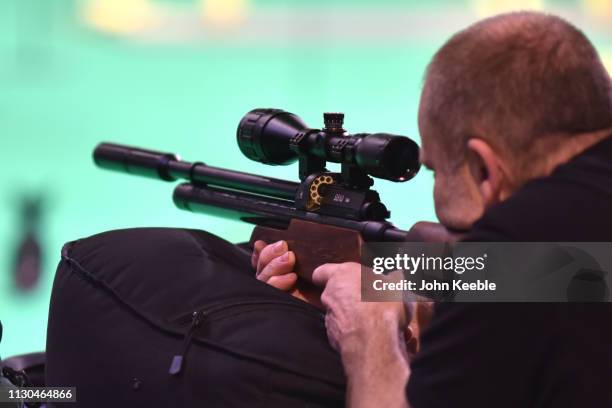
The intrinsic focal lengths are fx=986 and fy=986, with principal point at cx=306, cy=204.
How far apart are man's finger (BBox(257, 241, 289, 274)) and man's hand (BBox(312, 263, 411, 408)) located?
0.56ft

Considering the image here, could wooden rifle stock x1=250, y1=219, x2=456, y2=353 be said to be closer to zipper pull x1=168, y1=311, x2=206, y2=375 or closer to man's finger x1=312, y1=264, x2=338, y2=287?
man's finger x1=312, y1=264, x2=338, y2=287

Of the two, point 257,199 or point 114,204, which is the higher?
point 257,199

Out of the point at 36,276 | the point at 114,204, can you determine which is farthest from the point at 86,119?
the point at 36,276

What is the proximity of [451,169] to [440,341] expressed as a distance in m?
0.22

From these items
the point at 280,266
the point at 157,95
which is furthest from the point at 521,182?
the point at 157,95

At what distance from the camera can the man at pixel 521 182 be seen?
3.57ft

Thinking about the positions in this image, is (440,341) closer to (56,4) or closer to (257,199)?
(257,199)

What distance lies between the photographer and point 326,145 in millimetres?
1534

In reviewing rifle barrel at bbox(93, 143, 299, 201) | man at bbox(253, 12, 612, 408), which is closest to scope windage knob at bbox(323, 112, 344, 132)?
rifle barrel at bbox(93, 143, 299, 201)

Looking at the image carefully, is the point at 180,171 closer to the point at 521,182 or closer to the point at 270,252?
the point at 270,252

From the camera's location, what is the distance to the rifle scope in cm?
144

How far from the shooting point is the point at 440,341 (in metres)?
1.11

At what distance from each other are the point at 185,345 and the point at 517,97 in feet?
1.80

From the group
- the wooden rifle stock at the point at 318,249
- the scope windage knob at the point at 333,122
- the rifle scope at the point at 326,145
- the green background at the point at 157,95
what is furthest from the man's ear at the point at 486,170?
the green background at the point at 157,95
